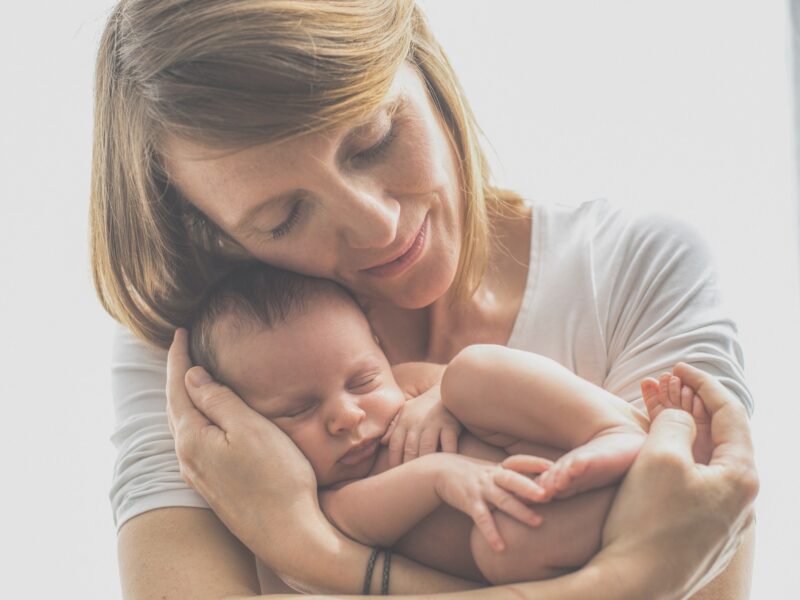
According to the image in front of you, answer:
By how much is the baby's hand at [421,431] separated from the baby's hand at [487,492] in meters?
0.09

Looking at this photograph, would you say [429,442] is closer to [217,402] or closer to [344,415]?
[344,415]

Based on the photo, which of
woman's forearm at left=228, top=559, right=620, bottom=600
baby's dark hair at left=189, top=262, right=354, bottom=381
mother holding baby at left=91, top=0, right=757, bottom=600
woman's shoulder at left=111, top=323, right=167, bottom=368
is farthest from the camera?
woman's shoulder at left=111, top=323, right=167, bottom=368

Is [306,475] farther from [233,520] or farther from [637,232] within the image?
[637,232]

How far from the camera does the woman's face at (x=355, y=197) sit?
1.23 metres

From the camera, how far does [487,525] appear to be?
108 cm

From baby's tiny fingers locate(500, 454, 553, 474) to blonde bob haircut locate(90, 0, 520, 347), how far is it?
1.51 feet

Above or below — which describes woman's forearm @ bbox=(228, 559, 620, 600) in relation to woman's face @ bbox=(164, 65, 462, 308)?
below

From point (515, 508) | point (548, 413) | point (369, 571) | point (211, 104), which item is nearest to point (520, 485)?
point (515, 508)

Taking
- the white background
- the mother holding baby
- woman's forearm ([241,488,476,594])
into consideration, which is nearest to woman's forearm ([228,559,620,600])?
the mother holding baby

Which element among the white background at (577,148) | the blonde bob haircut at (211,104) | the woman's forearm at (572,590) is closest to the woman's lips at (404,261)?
the blonde bob haircut at (211,104)

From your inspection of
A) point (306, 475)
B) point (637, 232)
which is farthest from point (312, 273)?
point (637, 232)

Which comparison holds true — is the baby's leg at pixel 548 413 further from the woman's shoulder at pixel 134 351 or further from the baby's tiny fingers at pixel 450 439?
the woman's shoulder at pixel 134 351

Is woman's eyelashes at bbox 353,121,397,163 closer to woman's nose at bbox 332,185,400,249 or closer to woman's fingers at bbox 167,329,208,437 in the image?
woman's nose at bbox 332,185,400,249

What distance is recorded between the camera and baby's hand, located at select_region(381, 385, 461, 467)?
49.3 inches
